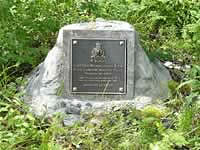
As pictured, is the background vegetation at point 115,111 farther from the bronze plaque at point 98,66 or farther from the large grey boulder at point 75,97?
the bronze plaque at point 98,66

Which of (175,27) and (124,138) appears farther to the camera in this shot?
(175,27)

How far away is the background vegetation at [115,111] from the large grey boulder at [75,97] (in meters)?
0.12

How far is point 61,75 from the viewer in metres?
4.51

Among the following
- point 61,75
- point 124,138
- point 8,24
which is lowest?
point 124,138

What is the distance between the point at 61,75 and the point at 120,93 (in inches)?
19.8

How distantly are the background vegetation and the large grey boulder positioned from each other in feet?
0.40

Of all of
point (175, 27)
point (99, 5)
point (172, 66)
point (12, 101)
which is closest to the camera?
point (12, 101)

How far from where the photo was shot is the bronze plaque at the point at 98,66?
448 centimetres

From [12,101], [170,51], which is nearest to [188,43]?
[170,51]

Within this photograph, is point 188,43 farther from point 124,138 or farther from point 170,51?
point 124,138

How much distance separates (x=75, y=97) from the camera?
14.9ft

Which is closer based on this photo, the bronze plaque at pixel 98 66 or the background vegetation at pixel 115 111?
the background vegetation at pixel 115 111

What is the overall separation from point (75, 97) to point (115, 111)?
0.37 meters

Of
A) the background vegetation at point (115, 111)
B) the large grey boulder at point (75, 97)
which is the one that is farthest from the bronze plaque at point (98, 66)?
the background vegetation at point (115, 111)
